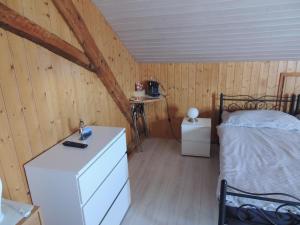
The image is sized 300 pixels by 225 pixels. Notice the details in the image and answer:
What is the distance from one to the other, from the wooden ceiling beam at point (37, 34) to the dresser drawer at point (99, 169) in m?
0.84

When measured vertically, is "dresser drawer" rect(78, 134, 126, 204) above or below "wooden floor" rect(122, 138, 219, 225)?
above

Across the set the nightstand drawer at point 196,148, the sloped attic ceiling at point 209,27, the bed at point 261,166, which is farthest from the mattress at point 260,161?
the sloped attic ceiling at point 209,27

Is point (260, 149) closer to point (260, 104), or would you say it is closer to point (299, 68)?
point (260, 104)

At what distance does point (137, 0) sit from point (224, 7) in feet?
2.70

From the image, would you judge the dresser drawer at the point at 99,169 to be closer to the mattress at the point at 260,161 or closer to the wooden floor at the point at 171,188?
the wooden floor at the point at 171,188

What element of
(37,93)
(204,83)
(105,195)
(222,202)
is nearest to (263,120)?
(204,83)

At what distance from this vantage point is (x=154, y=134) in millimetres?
3920

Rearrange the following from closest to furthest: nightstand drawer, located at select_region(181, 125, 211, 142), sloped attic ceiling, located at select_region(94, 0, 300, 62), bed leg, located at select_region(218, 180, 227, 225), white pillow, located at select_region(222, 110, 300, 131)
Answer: bed leg, located at select_region(218, 180, 227, 225)
sloped attic ceiling, located at select_region(94, 0, 300, 62)
white pillow, located at select_region(222, 110, 300, 131)
nightstand drawer, located at select_region(181, 125, 211, 142)

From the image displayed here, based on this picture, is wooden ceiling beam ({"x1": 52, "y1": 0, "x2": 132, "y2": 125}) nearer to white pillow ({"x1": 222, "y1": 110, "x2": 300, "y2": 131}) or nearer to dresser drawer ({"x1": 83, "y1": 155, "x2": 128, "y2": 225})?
dresser drawer ({"x1": 83, "y1": 155, "x2": 128, "y2": 225})

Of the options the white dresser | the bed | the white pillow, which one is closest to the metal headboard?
the bed

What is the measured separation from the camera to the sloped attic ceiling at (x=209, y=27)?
2.11 meters

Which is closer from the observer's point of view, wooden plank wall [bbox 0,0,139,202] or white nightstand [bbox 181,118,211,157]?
wooden plank wall [bbox 0,0,139,202]

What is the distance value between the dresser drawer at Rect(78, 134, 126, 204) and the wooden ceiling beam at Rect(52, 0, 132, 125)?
0.85m

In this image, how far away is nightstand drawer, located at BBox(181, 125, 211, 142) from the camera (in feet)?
10.0
